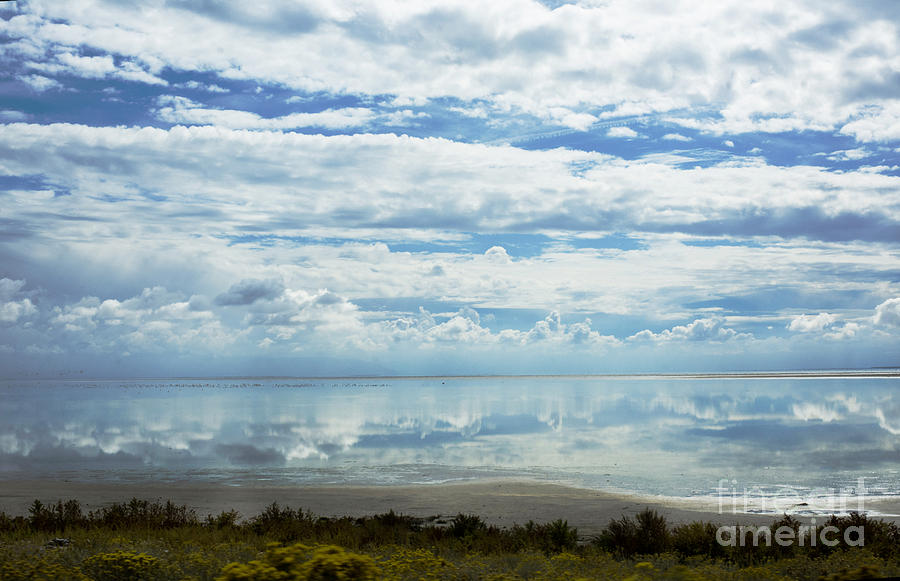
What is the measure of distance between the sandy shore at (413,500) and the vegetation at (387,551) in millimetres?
2756

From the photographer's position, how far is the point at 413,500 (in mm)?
22078

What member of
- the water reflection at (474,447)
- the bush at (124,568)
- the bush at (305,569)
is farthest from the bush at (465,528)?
the water reflection at (474,447)

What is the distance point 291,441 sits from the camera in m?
39.8

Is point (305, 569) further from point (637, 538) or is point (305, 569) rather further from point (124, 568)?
point (637, 538)

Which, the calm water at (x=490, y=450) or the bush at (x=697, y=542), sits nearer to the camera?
the bush at (x=697, y=542)

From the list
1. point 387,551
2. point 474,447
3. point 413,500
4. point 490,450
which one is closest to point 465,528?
point 387,551

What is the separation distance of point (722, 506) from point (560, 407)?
51.0m

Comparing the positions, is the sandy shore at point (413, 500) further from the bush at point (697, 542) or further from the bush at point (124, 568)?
the bush at point (124, 568)

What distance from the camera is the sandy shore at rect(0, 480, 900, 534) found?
19203 millimetres

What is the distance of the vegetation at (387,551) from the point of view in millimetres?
8938

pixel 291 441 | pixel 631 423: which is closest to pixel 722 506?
pixel 291 441

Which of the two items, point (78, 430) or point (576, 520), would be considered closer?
point (576, 520)

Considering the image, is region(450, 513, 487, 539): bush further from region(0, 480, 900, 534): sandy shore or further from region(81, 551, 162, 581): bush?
region(81, 551, 162, 581): bush

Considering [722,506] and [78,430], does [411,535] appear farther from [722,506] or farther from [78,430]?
[78,430]
